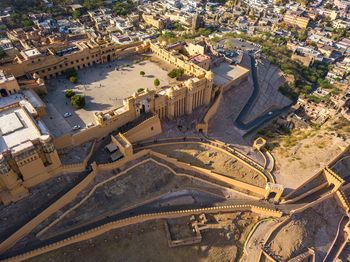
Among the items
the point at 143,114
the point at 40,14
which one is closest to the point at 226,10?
the point at 40,14

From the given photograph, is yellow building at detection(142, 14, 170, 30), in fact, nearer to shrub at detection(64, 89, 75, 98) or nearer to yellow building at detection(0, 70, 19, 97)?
shrub at detection(64, 89, 75, 98)

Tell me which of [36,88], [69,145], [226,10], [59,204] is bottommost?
[226,10]

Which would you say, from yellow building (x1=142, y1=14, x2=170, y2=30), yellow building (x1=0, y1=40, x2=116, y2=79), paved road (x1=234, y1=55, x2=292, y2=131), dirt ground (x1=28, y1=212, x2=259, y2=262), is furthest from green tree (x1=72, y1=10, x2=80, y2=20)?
dirt ground (x1=28, y1=212, x2=259, y2=262)

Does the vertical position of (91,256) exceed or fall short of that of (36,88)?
it falls short

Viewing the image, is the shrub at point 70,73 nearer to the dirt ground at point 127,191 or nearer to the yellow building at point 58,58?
the yellow building at point 58,58

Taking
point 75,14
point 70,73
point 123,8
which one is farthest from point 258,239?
A: point 123,8

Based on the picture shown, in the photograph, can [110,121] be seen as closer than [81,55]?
Yes

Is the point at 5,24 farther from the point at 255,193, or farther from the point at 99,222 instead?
the point at 255,193
